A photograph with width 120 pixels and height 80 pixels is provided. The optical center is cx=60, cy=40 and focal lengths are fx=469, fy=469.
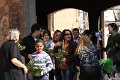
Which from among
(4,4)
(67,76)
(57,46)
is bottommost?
(67,76)

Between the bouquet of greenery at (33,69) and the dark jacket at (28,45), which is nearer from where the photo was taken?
the bouquet of greenery at (33,69)

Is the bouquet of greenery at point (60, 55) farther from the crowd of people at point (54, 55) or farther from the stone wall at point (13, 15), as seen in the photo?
the stone wall at point (13, 15)

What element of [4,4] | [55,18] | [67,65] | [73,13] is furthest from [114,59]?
[73,13]

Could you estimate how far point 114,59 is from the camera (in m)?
10.1

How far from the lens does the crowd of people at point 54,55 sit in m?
8.76

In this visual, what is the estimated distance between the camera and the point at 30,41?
33.4 ft

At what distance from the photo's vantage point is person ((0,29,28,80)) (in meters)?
8.66

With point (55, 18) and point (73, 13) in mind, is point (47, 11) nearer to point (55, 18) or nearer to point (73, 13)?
point (55, 18)

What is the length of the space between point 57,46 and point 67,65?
0.58 metres

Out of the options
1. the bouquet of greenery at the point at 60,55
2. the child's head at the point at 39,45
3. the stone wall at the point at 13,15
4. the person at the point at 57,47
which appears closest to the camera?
the child's head at the point at 39,45

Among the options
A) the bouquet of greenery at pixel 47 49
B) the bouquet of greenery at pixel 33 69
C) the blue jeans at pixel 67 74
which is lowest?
the blue jeans at pixel 67 74

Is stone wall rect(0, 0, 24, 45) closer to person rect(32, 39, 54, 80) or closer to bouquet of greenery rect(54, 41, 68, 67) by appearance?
bouquet of greenery rect(54, 41, 68, 67)

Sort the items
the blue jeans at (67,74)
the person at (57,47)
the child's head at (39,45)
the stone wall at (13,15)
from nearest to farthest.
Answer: the child's head at (39,45) < the stone wall at (13,15) < the blue jeans at (67,74) < the person at (57,47)

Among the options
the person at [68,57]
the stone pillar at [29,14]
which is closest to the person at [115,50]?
the person at [68,57]
